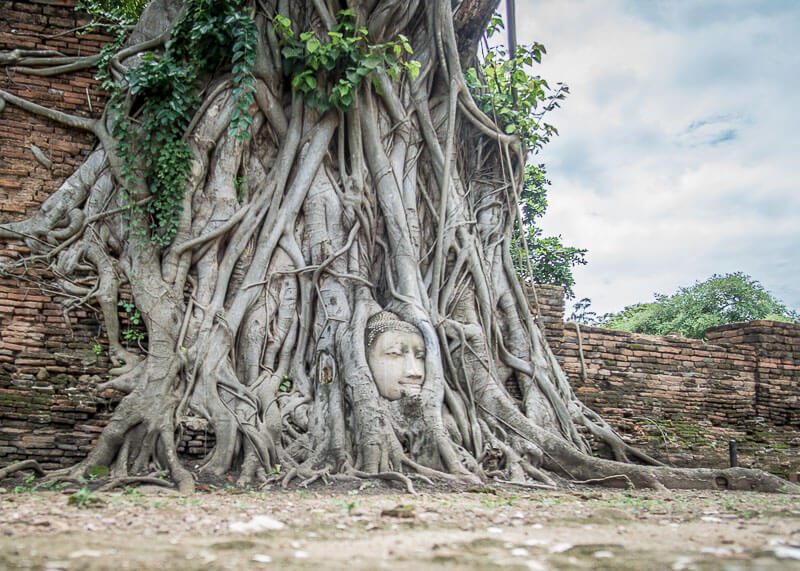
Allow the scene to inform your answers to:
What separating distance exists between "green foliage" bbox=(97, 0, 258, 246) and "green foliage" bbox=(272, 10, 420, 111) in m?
0.31

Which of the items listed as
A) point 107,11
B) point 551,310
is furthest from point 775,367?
point 107,11

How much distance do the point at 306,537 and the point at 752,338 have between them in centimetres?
657

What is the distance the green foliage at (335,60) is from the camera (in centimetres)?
490

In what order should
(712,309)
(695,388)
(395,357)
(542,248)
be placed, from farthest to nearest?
(712,309)
(542,248)
(695,388)
(395,357)

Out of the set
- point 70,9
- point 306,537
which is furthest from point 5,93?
point 306,537

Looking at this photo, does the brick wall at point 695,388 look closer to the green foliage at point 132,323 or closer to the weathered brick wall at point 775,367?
the weathered brick wall at point 775,367

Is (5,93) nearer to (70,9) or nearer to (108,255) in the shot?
(70,9)

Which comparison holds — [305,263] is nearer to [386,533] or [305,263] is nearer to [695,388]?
[386,533]

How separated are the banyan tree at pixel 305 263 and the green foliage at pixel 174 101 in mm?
17

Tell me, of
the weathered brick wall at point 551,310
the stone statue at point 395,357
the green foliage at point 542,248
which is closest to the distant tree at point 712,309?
A: the green foliage at point 542,248

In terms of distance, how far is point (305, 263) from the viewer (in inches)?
199

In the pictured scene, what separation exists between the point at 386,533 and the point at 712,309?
44.0 ft

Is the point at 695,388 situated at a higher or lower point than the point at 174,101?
lower

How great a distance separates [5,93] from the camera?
5176 mm
